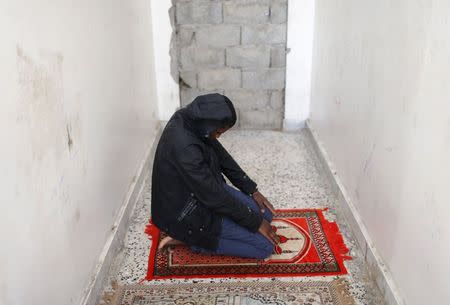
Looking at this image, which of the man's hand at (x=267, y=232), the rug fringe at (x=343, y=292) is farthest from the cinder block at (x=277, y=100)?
the rug fringe at (x=343, y=292)

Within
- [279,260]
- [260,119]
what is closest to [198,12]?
[260,119]

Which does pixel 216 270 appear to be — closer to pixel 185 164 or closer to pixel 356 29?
pixel 185 164

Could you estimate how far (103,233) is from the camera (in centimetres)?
251

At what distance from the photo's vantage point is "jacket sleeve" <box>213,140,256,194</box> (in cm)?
268

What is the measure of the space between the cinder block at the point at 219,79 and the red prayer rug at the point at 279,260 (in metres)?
1.69

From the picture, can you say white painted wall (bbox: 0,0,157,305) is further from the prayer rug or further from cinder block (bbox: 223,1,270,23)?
cinder block (bbox: 223,1,270,23)

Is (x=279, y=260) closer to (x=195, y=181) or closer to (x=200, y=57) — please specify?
(x=195, y=181)

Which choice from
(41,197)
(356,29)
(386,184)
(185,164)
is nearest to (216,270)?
(185,164)

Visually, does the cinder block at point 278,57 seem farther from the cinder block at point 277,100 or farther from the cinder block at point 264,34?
the cinder block at point 277,100

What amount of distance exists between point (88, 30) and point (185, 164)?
755mm

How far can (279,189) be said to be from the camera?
3.34m

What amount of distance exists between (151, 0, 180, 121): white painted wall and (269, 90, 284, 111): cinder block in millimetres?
807

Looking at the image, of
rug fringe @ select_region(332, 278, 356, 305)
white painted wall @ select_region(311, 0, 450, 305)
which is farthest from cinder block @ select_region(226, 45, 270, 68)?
rug fringe @ select_region(332, 278, 356, 305)

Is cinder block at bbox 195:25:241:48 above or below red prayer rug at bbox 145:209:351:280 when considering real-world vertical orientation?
above
